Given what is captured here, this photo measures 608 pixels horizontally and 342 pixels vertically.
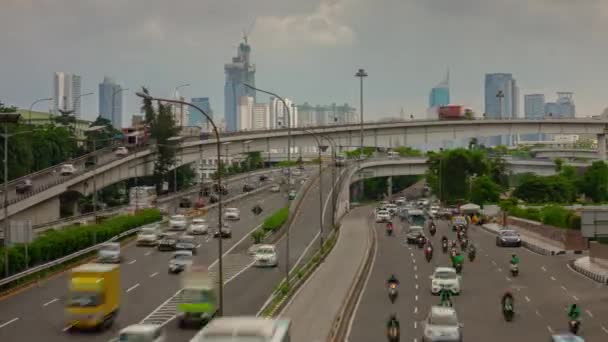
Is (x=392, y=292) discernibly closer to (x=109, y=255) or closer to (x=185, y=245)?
(x=109, y=255)

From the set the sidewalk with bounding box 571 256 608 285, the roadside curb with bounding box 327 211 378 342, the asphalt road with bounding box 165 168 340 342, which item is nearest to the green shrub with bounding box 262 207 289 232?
the asphalt road with bounding box 165 168 340 342

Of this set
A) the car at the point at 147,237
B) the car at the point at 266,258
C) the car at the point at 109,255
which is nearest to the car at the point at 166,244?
the car at the point at 147,237

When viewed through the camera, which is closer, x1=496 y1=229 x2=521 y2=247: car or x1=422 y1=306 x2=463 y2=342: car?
x1=422 y1=306 x2=463 y2=342: car

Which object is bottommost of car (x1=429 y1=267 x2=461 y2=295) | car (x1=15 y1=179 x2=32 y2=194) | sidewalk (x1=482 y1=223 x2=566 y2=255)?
sidewalk (x1=482 y1=223 x2=566 y2=255)

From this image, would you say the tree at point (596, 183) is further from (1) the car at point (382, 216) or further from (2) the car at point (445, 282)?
(2) the car at point (445, 282)

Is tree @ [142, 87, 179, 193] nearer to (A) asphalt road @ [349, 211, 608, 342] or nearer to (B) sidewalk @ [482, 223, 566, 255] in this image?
(B) sidewalk @ [482, 223, 566, 255]

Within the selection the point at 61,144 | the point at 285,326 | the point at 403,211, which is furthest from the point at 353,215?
the point at 285,326

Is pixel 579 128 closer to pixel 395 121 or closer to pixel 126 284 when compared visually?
pixel 395 121
